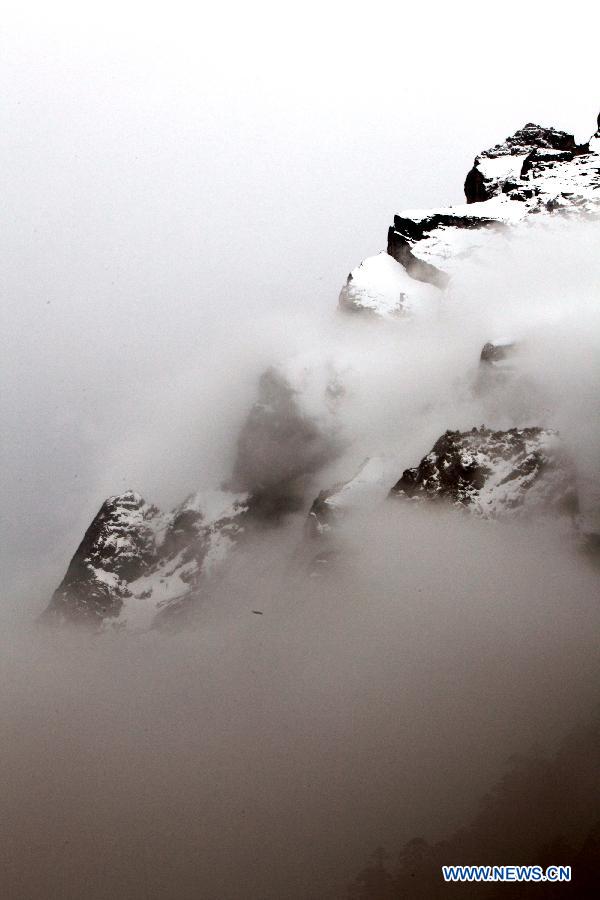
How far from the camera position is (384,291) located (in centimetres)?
11788

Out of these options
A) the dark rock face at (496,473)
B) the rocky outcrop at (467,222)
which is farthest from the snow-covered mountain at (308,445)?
the dark rock face at (496,473)

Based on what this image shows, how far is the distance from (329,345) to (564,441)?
4735cm

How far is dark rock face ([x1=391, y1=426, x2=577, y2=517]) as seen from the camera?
258 ft

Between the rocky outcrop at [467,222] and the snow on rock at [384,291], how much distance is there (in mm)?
157

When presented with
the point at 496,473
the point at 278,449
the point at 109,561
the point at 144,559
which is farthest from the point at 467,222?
the point at 109,561

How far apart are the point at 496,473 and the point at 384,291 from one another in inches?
1830

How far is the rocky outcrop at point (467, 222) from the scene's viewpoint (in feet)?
380

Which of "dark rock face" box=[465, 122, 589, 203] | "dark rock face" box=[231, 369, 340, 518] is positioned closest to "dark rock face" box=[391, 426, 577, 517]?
"dark rock face" box=[231, 369, 340, 518]

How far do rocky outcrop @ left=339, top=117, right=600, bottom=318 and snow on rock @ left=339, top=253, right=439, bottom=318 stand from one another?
0.16m

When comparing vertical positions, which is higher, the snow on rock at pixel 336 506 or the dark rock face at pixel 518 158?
the dark rock face at pixel 518 158

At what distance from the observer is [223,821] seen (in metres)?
54.1

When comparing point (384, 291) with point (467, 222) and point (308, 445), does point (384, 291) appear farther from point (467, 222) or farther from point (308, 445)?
point (308, 445)

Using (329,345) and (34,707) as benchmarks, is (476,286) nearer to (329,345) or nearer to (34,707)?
(329,345)

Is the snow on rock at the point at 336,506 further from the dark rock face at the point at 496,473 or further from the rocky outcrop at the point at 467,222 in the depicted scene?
the rocky outcrop at the point at 467,222
